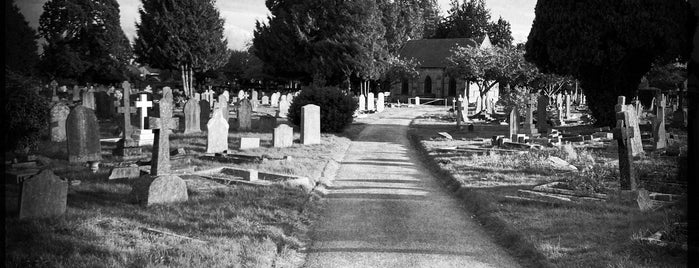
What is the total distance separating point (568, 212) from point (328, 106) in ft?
43.3

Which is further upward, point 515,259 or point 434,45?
point 434,45

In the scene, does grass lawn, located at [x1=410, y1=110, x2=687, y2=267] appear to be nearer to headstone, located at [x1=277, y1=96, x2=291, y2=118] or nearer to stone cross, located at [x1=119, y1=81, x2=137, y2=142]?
stone cross, located at [x1=119, y1=81, x2=137, y2=142]

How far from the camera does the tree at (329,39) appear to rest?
4062cm

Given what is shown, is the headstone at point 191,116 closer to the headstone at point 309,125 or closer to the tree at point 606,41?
the headstone at point 309,125

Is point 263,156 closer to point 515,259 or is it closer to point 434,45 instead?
point 515,259

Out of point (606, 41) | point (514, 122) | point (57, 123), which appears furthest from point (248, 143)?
point (606, 41)

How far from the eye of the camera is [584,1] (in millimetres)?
22062

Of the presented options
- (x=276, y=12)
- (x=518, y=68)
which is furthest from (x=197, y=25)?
(x=518, y=68)

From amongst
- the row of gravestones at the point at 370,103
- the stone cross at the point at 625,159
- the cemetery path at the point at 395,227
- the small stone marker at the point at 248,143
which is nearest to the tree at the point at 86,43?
the row of gravestones at the point at 370,103

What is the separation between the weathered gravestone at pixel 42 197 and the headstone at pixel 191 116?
11521mm

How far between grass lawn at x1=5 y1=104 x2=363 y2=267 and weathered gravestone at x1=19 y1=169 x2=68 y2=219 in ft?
0.63

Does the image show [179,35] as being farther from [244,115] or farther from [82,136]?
[82,136]

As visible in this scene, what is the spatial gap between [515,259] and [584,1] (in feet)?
60.0

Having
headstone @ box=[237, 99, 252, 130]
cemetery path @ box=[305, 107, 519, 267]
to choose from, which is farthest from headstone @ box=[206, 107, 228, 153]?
headstone @ box=[237, 99, 252, 130]
